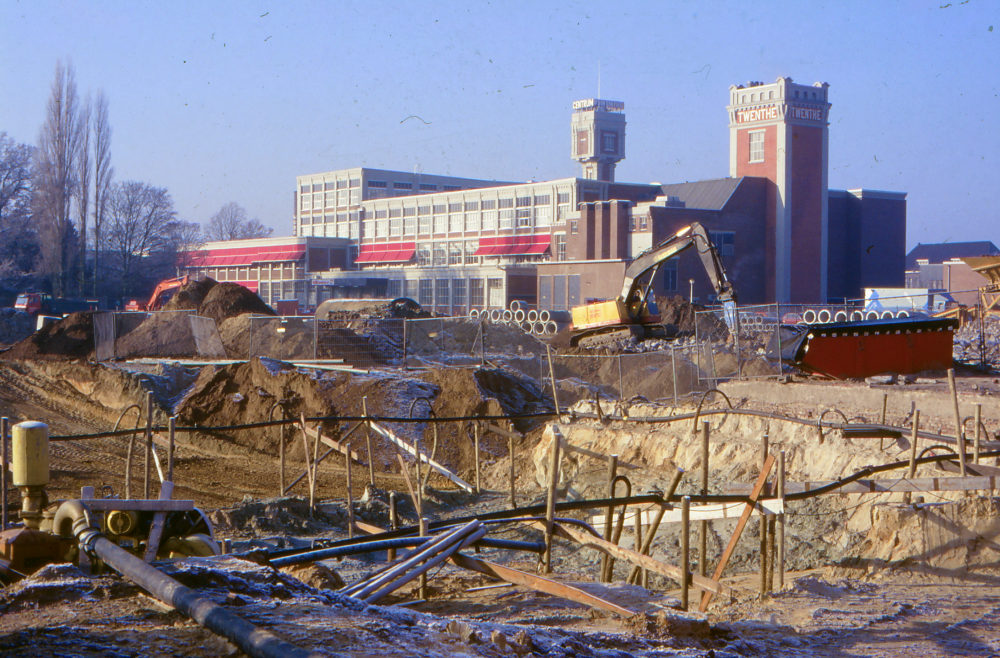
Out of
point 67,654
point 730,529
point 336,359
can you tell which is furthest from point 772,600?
point 336,359

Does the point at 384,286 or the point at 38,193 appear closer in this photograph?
the point at 38,193

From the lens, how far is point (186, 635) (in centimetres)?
460

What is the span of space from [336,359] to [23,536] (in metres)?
20.4

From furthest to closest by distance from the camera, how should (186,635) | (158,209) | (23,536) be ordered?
1. (158,209)
2. (23,536)
3. (186,635)

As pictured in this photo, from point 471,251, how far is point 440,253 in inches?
180

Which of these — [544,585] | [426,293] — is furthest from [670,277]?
[544,585]

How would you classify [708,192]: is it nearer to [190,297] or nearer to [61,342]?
[190,297]

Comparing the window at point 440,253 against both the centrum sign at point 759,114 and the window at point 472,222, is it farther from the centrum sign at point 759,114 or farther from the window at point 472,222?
the centrum sign at point 759,114

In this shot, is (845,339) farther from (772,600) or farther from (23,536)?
(23,536)

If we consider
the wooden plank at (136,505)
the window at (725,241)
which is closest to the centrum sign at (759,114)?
the window at (725,241)

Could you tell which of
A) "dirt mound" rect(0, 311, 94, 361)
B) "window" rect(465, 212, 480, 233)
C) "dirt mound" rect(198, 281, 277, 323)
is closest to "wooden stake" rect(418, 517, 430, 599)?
"dirt mound" rect(0, 311, 94, 361)

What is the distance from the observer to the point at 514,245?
276 feet

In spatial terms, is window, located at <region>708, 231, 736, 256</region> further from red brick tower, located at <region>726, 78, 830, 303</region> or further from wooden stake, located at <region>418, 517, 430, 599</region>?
wooden stake, located at <region>418, 517, 430, 599</region>

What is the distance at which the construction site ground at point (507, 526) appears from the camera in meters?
5.00
